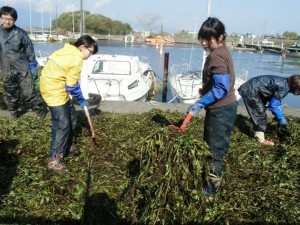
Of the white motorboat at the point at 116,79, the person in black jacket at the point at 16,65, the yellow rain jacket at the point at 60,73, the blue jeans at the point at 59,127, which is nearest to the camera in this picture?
the yellow rain jacket at the point at 60,73

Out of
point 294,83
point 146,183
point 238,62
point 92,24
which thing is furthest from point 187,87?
point 92,24

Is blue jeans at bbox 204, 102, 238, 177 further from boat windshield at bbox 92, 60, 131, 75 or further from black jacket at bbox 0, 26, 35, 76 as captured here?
boat windshield at bbox 92, 60, 131, 75

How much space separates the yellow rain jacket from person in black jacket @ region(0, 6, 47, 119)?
1.84 metres

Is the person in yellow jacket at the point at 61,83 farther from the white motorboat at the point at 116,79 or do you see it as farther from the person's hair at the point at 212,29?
the white motorboat at the point at 116,79

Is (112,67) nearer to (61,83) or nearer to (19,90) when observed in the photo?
(19,90)

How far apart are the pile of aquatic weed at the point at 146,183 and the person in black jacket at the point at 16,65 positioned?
0.85 meters

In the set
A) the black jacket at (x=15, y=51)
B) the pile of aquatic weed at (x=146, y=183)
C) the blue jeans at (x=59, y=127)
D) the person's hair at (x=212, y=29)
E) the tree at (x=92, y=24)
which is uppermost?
the tree at (x=92, y=24)

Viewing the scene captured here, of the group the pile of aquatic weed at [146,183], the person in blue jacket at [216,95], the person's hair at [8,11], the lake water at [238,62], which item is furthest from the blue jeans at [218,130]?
the lake water at [238,62]

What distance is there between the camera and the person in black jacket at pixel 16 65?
5014 mm

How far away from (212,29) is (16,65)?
11.9 feet

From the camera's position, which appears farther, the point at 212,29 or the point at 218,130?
the point at 218,130

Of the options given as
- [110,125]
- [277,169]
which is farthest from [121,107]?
[277,169]

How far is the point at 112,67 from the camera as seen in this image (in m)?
11.3

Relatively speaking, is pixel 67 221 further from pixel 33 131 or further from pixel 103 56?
pixel 103 56
